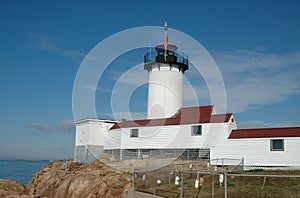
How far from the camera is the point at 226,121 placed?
28.2 m

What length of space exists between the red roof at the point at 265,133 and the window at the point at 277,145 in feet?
1.50

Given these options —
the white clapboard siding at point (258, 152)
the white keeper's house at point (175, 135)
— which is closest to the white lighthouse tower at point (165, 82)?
the white keeper's house at point (175, 135)

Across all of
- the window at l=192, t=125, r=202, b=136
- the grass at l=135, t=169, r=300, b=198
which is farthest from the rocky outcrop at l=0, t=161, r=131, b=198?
the window at l=192, t=125, r=202, b=136

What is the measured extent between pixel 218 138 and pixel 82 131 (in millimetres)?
16493

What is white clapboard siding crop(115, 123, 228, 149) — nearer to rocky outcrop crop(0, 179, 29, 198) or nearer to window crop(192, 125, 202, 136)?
window crop(192, 125, 202, 136)

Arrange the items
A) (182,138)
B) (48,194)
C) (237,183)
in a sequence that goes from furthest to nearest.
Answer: (182,138) < (48,194) < (237,183)

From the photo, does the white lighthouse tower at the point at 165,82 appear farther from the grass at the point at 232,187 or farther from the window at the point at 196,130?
the grass at the point at 232,187

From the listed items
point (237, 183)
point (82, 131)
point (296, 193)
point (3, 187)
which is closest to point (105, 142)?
point (82, 131)

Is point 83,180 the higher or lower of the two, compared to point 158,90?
lower

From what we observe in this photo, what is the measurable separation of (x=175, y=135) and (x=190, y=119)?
6.76 feet

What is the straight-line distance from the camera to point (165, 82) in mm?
38500

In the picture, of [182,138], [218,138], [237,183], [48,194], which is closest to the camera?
[237,183]

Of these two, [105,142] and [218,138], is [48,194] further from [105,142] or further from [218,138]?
[218,138]

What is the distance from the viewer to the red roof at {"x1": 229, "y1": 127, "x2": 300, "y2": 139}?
986 inches
